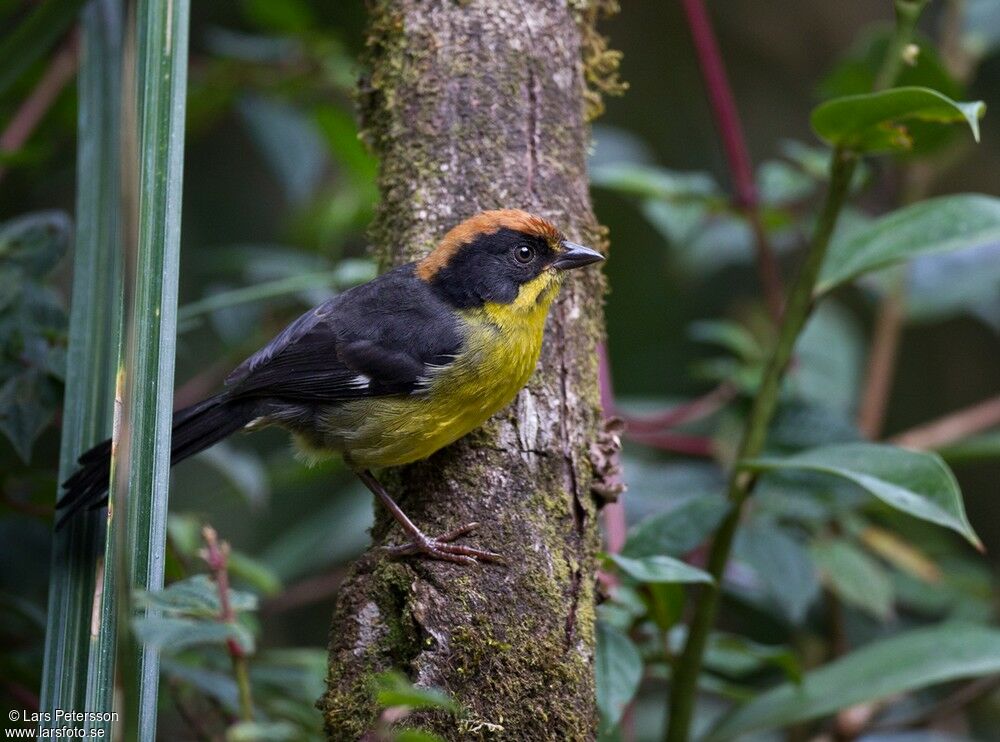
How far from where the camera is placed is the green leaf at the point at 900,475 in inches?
87.4

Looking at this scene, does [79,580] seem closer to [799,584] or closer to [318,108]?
[799,584]

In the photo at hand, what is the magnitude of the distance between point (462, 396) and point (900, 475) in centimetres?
113

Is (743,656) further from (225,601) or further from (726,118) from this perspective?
(726,118)

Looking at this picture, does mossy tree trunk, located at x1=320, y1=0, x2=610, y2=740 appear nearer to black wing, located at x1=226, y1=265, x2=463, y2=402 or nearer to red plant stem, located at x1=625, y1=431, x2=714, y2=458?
black wing, located at x1=226, y1=265, x2=463, y2=402

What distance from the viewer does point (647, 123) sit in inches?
291

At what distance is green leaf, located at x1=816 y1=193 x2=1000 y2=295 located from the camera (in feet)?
A: 8.16

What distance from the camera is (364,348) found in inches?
107

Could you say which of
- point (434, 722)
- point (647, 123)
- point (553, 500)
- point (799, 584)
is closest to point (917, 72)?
point (799, 584)

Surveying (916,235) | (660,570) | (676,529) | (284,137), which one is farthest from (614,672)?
(284,137)

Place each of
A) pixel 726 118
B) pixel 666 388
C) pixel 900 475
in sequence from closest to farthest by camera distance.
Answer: pixel 900 475
pixel 726 118
pixel 666 388

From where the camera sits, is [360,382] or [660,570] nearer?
[660,570]

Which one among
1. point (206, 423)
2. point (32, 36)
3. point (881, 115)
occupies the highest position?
point (32, 36)

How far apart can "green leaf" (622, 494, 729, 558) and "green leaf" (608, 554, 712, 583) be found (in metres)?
0.25

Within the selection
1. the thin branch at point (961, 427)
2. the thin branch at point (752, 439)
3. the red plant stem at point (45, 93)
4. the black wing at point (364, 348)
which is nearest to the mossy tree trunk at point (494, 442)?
the black wing at point (364, 348)
